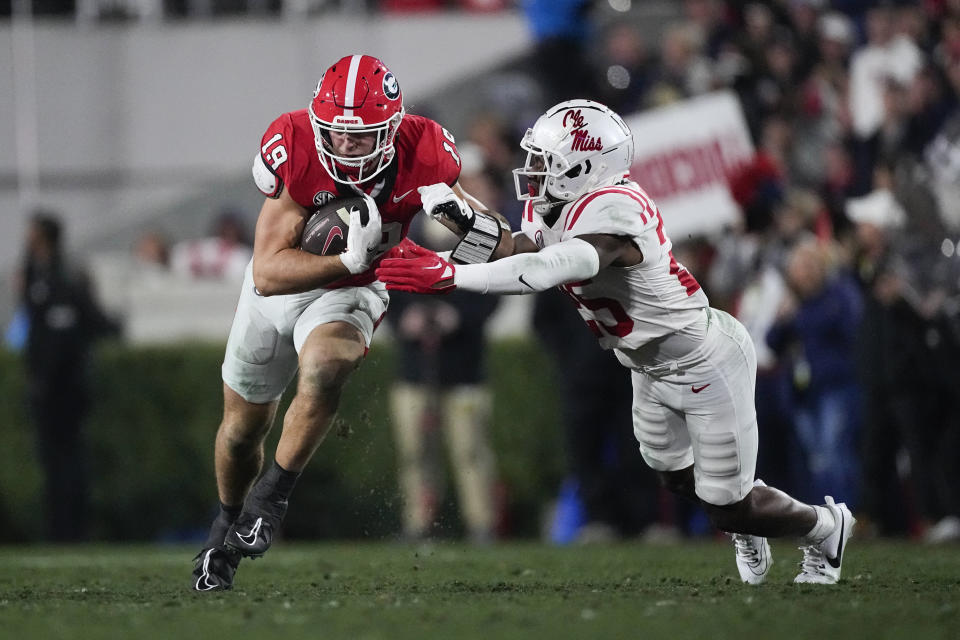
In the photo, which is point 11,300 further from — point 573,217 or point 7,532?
point 573,217

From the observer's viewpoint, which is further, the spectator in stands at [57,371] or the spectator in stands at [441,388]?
the spectator in stands at [57,371]

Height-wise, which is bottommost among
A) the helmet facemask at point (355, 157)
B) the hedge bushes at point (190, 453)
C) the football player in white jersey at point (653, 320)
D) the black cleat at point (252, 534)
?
the hedge bushes at point (190, 453)

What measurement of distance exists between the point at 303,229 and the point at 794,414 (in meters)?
4.02

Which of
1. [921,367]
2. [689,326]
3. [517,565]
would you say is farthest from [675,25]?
[689,326]

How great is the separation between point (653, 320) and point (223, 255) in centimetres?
622

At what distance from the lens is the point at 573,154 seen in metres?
5.50

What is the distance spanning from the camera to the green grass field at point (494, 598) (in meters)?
4.40

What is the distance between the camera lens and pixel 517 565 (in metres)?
7.11

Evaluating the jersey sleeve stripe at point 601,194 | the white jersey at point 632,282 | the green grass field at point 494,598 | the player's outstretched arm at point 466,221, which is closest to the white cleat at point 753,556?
the green grass field at point 494,598

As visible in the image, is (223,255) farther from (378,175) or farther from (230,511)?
(378,175)

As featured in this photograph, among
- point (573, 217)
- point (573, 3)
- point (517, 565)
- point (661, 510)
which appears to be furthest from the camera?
point (573, 3)

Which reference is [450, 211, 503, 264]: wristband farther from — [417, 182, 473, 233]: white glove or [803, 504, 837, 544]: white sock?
[803, 504, 837, 544]: white sock

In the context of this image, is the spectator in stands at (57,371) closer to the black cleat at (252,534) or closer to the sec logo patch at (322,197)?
the black cleat at (252,534)

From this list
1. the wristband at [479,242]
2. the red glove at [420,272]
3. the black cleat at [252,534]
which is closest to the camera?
the red glove at [420,272]
